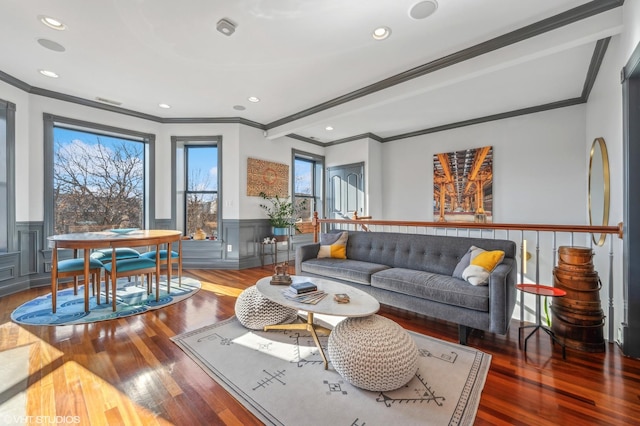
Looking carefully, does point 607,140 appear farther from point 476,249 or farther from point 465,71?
point 476,249

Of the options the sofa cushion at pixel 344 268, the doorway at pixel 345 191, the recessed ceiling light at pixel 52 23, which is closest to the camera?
the recessed ceiling light at pixel 52 23

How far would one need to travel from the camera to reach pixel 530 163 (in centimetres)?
441

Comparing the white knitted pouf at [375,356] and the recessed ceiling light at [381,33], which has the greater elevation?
the recessed ceiling light at [381,33]

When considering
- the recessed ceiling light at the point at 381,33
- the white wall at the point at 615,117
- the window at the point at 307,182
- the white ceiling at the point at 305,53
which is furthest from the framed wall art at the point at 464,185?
the recessed ceiling light at the point at 381,33

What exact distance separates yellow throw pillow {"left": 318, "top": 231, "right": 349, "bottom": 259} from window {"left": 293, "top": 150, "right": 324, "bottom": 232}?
7.92 ft

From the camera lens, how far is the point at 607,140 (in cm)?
274

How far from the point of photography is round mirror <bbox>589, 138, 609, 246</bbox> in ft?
8.78

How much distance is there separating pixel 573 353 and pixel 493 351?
576mm

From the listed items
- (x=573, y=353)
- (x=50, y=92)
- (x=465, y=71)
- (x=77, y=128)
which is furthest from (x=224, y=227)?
(x=573, y=353)

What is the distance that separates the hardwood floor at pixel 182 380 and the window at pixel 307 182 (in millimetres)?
3965

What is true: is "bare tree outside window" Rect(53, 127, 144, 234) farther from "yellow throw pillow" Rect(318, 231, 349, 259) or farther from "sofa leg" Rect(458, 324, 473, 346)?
"sofa leg" Rect(458, 324, 473, 346)

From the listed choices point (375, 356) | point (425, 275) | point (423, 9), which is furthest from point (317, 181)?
point (375, 356)

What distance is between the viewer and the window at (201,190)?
5.14 m

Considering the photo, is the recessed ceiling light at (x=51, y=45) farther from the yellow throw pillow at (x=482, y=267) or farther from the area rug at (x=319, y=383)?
the yellow throw pillow at (x=482, y=267)
